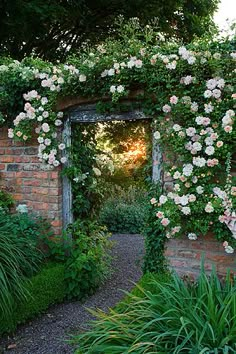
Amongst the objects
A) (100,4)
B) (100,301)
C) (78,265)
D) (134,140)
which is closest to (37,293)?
(78,265)

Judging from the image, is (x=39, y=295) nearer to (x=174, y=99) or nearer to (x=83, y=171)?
(x=83, y=171)

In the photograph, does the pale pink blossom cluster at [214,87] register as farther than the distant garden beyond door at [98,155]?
No

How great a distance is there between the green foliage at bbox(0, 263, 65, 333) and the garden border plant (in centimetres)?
125

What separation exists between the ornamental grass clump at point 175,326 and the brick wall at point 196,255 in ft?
2.13

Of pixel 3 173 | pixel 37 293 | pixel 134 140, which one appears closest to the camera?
pixel 37 293

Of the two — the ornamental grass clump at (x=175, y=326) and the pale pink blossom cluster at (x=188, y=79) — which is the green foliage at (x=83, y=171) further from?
the ornamental grass clump at (x=175, y=326)

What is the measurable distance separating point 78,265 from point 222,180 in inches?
67.5

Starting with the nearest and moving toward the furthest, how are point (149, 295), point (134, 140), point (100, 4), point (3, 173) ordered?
1. point (149, 295)
2. point (134, 140)
3. point (3, 173)
4. point (100, 4)

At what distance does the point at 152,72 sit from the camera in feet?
10.6

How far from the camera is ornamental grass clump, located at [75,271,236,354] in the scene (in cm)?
207

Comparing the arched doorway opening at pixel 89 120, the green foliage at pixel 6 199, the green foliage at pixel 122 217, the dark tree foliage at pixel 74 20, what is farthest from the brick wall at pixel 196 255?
the dark tree foliage at pixel 74 20

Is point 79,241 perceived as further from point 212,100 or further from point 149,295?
point 212,100

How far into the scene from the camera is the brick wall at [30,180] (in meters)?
4.13

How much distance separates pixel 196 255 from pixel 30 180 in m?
2.03
